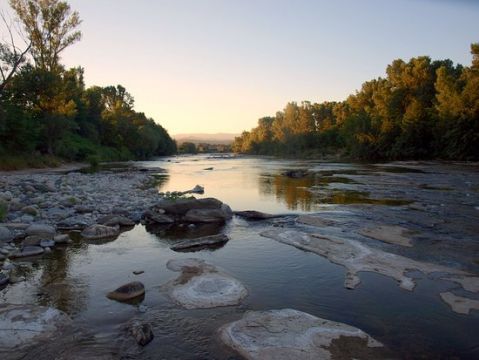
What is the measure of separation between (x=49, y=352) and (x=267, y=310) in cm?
352

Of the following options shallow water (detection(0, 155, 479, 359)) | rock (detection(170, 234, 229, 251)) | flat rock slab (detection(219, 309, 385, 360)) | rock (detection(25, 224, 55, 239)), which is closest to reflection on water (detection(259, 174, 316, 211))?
shallow water (detection(0, 155, 479, 359))

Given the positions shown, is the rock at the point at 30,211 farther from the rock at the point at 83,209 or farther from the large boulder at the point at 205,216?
the large boulder at the point at 205,216

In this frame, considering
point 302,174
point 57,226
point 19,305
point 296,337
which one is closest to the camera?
point 296,337

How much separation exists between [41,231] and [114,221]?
256cm

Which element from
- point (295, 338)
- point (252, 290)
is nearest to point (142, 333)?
point (295, 338)

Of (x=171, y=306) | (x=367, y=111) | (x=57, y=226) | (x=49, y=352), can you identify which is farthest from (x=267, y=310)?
(x=367, y=111)

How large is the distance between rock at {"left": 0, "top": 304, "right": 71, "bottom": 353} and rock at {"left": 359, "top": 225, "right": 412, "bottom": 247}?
30.5 ft

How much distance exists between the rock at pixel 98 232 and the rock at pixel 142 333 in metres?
6.69

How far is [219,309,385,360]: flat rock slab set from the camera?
532cm

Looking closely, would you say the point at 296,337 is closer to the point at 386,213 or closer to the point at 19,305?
the point at 19,305

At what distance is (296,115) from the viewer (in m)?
135

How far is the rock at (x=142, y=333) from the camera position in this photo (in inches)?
223

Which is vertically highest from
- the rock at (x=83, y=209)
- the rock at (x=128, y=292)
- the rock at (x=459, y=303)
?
the rock at (x=83, y=209)

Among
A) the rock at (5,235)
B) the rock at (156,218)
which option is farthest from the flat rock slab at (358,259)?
the rock at (5,235)
